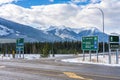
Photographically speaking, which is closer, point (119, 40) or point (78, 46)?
point (119, 40)

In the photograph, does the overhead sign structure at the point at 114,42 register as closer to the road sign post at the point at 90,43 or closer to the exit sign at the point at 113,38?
the exit sign at the point at 113,38

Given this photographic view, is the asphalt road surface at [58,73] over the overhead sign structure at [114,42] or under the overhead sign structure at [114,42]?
under

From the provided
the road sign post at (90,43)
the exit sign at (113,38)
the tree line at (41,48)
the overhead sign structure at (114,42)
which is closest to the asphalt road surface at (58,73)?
the exit sign at (113,38)

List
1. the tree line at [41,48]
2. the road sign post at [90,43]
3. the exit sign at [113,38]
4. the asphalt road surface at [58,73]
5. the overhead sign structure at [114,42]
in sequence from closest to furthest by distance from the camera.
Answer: the asphalt road surface at [58,73] < the exit sign at [113,38] < the overhead sign structure at [114,42] < the road sign post at [90,43] < the tree line at [41,48]

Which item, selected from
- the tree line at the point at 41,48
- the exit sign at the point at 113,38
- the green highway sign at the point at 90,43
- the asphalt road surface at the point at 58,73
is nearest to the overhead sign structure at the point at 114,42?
the exit sign at the point at 113,38

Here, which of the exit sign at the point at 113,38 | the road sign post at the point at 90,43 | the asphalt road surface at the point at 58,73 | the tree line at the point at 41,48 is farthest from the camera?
the tree line at the point at 41,48

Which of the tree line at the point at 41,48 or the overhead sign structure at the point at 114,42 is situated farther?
the tree line at the point at 41,48

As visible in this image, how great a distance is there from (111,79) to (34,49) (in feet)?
362

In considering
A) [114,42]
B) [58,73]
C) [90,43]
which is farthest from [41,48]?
[58,73]

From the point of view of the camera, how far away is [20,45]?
204 ft

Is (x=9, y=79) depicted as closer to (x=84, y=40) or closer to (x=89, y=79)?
(x=89, y=79)

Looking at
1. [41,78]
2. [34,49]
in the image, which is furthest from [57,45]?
[41,78]

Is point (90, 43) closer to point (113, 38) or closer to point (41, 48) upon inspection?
point (113, 38)

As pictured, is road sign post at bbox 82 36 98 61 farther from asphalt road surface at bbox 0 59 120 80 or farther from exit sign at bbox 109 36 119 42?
asphalt road surface at bbox 0 59 120 80
